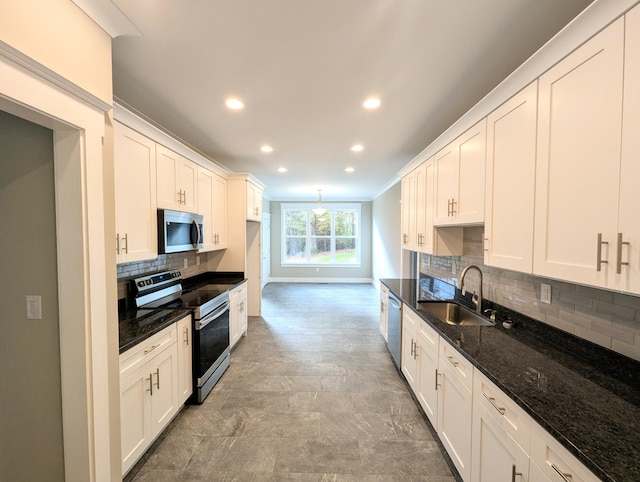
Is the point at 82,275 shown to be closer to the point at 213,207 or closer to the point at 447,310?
the point at 213,207

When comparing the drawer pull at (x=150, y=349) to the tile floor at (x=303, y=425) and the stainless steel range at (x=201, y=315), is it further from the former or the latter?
the tile floor at (x=303, y=425)

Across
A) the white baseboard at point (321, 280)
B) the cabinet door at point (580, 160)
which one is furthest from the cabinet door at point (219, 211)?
the white baseboard at point (321, 280)

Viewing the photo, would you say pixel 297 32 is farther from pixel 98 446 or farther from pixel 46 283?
pixel 98 446

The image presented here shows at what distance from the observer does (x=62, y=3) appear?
1144mm

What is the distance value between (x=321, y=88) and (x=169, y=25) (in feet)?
3.34

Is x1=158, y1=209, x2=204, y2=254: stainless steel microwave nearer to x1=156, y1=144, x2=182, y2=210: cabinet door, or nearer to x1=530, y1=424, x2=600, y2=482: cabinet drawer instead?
x1=156, y1=144, x2=182, y2=210: cabinet door

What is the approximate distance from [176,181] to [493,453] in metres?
3.22

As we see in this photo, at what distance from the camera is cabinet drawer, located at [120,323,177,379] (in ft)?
5.32

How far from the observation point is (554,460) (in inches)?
37.6

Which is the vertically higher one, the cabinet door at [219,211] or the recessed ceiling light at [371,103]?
the recessed ceiling light at [371,103]

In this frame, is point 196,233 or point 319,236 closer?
point 196,233

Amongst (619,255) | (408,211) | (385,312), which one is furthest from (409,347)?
(619,255)

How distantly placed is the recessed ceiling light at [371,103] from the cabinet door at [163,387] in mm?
2565

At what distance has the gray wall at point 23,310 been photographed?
126 cm
